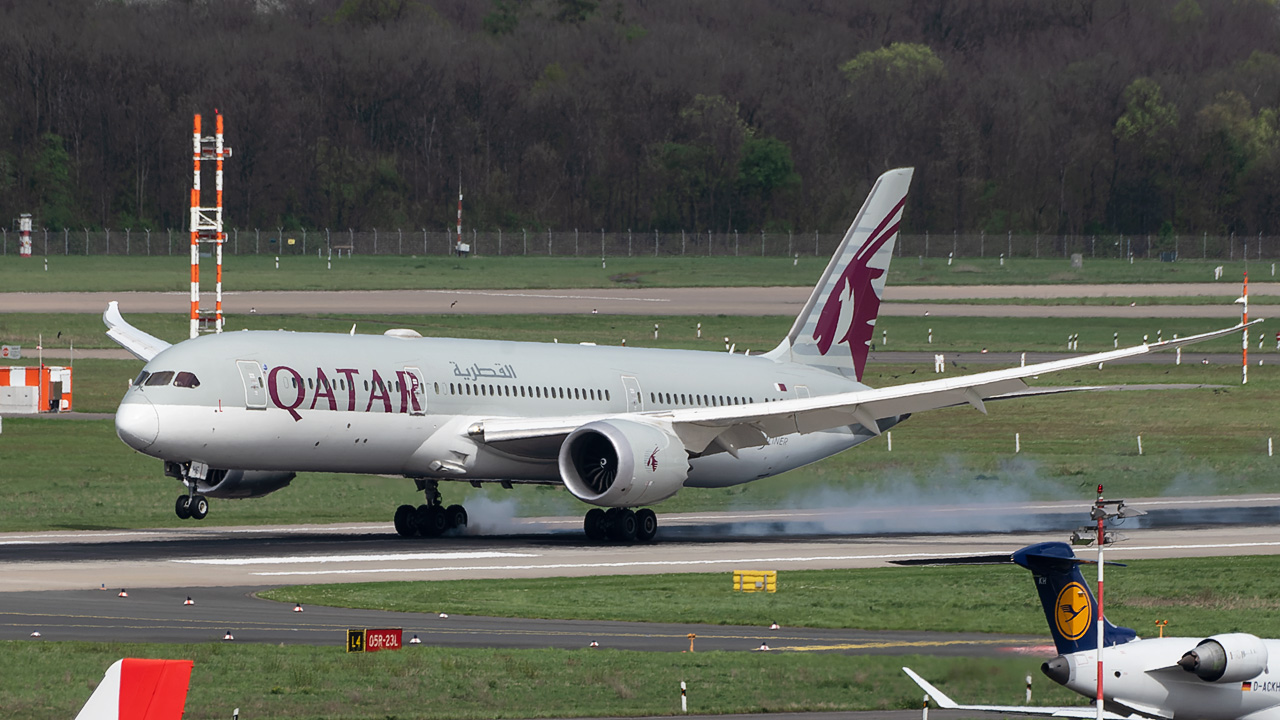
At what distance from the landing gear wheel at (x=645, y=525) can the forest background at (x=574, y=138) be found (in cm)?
10836

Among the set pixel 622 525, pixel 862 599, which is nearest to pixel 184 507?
pixel 622 525

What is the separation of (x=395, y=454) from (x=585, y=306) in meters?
66.2

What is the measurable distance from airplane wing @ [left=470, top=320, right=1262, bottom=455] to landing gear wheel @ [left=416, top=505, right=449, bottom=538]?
3454 millimetres

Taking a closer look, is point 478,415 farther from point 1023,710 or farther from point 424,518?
point 1023,710

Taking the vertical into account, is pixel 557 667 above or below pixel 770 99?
below

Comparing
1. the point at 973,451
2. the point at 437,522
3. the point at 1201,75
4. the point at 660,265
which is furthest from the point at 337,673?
the point at 1201,75

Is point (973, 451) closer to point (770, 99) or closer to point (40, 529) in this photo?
point (40, 529)

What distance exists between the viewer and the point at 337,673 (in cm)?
2391

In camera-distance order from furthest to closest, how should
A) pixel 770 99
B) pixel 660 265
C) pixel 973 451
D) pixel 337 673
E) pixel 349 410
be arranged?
pixel 770 99 → pixel 660 265 → pixel 973 451 → pixel 349 410 → pixel 337 673

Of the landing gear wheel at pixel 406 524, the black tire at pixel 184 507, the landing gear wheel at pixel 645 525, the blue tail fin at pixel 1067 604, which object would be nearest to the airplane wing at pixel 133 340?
the landing gear wheel at pixel 406 524

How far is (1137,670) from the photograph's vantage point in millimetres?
19156

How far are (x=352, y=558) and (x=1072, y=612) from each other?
21861mm

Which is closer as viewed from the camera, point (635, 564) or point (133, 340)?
point (635, 564)

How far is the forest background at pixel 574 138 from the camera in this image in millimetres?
152125
